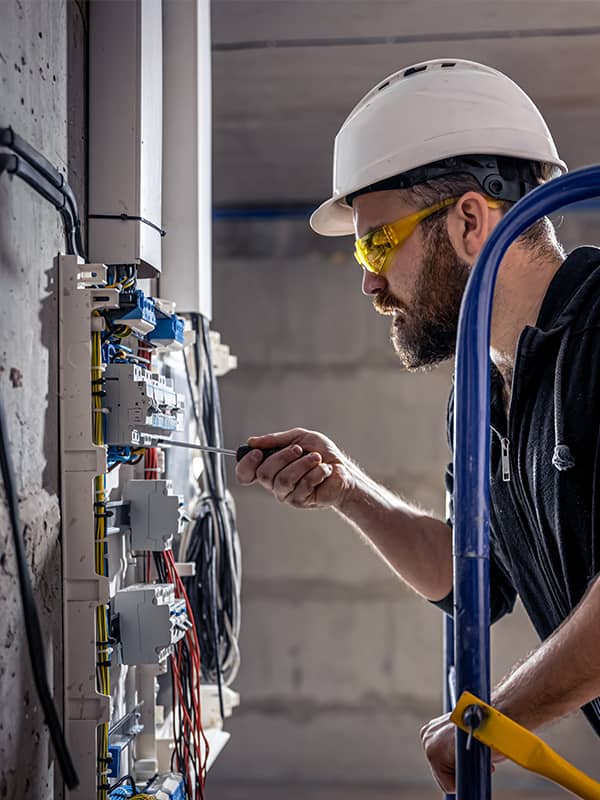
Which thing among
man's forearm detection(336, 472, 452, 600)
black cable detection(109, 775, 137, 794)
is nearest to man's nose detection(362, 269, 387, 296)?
man's forearm detection(336, 472, 452, 600)

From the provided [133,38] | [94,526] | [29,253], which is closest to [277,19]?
[133,38]

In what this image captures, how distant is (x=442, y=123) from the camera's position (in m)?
1.22

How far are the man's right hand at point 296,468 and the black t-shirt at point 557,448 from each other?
28cm

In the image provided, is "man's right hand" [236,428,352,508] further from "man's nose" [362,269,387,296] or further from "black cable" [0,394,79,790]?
"black cable" [0,394,79,790]

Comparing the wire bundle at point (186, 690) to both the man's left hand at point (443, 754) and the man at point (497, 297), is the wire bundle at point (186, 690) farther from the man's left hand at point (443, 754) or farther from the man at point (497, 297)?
the man's left hand at point (443, 754)

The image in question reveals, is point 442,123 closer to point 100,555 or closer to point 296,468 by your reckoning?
point 296,468

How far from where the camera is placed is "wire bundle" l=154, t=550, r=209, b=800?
1.45m

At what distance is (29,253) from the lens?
1.03 m

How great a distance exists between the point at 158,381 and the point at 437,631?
106 inches

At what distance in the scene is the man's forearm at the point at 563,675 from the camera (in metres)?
0.85

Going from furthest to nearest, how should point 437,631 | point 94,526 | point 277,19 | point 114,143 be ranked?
point 437,631 → point 277,19 → point 114,143 → point 94,526

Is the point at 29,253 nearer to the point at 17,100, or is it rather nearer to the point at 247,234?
the point at 17,100

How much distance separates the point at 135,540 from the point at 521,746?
0.75 m

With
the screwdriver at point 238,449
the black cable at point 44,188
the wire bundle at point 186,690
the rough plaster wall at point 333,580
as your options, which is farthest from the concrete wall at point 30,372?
the rough plaster wall at point 333,580
